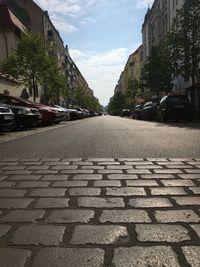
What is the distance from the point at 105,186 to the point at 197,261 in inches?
108

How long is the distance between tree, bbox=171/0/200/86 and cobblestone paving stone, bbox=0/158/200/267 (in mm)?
25848

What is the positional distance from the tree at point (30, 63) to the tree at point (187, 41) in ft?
34.3

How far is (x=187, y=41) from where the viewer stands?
31688 millimetres

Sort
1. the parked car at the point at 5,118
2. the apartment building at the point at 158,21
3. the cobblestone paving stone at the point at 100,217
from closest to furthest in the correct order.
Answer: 1. the cobblestone paving stone at the point at 100,217
2. the parked car at the point at 5,118
3. the apartment building at the point at 158,21

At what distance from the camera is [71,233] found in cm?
357

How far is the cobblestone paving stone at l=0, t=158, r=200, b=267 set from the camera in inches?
119

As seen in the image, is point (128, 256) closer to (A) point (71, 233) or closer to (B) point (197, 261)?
(B) point (197, 261)

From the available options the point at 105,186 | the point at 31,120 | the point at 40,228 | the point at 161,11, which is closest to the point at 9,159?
the point at 105,186

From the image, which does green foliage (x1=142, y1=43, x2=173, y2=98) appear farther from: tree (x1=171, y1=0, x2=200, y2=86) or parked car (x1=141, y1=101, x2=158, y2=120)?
tree (x1=171, y1=0, x2=200, y2=86)

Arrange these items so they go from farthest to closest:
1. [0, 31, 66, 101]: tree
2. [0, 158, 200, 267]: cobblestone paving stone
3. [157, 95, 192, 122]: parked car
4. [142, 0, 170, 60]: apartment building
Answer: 1. [142, 0, 170, 60]: apartment building
2. [0, 31, 66, 101]: tree
3. [157, 95, 192, 122]: parked car
4. [0, 158, 200, 267]: cobblestone paving stone

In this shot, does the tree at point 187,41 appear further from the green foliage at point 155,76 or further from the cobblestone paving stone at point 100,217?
the cobblestone paving stone at point 100,217

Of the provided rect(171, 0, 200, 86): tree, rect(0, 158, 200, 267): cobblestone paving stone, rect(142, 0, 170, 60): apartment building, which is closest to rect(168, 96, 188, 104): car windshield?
rect(171, 0, 200, 86): tree

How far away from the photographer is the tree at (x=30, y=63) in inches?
1404

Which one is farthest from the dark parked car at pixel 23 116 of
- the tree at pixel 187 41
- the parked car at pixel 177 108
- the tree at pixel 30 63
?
the tree at pixel 30 63
